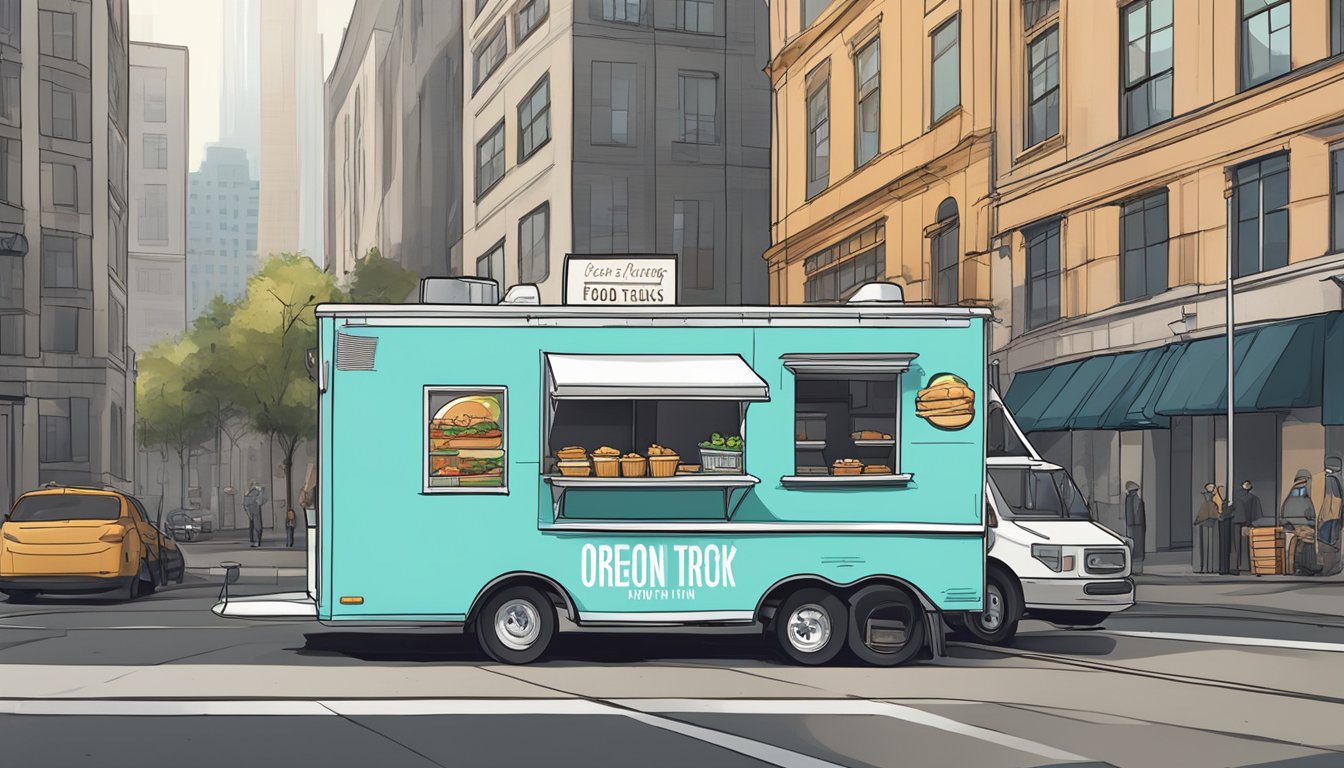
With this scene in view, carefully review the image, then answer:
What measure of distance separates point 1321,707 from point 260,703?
25.2 feet

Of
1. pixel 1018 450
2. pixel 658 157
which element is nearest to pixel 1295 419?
pixel 1018 450

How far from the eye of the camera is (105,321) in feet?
182

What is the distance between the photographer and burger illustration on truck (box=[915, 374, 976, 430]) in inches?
523

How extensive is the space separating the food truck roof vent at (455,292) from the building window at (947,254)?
2243 cm

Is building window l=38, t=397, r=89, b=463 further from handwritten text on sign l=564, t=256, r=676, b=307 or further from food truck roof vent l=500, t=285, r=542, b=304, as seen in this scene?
handwritten text on sign l=564, t=256, r=676, b=307

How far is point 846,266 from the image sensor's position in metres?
41.1

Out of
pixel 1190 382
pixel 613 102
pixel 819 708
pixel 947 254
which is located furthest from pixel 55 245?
pixel 819 708

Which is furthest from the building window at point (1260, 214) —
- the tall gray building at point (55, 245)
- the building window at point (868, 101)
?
the tall gray building at point (55, 245)

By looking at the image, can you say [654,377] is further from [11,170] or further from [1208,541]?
[11,170]

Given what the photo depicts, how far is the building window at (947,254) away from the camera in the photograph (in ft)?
115

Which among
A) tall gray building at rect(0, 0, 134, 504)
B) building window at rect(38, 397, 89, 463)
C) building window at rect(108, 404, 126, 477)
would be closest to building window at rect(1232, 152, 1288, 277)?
tall gray building at rect(0, 0, 134, 504)

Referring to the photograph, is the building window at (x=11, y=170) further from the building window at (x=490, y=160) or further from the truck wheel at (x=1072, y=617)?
the truck wheel at (x=1072, y=617)

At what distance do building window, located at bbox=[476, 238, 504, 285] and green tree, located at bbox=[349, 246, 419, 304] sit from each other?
3.11 meters

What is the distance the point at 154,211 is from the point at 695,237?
78.8m
